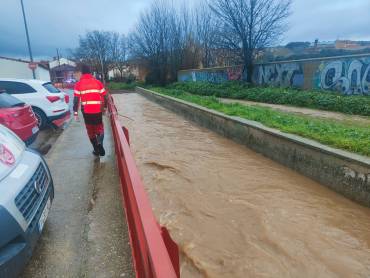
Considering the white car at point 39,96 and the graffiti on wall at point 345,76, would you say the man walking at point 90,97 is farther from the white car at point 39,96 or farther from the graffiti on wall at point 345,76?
the graffiti on wall at point 345,76

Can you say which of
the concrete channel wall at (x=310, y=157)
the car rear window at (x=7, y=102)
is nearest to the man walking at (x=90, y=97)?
the car rear window at (x=7, y=102)

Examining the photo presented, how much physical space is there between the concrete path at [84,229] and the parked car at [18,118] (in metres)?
0.85

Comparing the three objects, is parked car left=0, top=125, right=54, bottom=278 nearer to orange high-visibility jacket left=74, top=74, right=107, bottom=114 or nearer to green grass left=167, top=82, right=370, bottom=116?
orange high-visibility jacket left=74, top=74, right=107, bottom=114

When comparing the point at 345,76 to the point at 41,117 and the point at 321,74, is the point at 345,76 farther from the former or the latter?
the point at 41,117

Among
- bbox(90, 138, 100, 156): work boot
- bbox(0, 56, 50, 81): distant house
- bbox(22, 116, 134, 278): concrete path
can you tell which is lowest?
bbox(22, 116, 134, 278): concrete path

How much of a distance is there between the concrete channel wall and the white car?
5.17 metres

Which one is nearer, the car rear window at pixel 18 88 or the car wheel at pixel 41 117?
the car rear window at pixel 18 88

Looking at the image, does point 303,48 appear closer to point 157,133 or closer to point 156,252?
point 157,133

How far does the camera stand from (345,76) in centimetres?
1323

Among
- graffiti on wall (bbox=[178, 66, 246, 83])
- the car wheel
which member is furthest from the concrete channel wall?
graffiti on wall (bbox=[178, 66, 246, 83])

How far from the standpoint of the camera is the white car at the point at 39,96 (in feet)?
29.5

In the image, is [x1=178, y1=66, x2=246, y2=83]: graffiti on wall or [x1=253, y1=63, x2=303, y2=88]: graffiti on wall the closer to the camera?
[x1=253, y1=63, x2=303, y2=88]: graffiti on wall

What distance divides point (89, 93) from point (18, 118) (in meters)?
1.52

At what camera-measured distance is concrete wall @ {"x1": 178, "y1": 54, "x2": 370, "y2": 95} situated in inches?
496
